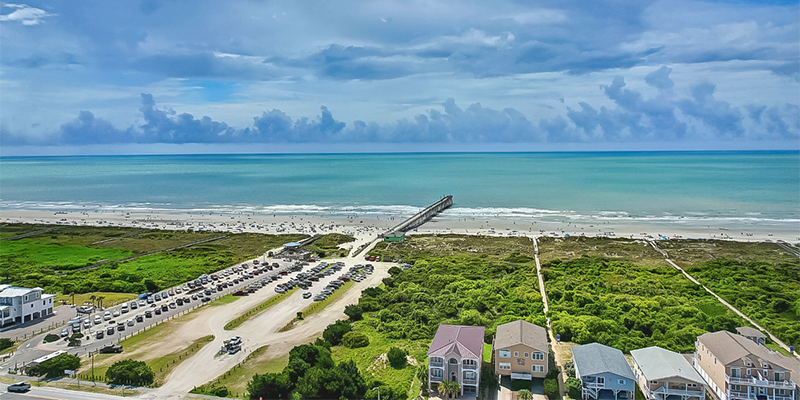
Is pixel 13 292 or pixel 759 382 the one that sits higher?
pixel 759 382

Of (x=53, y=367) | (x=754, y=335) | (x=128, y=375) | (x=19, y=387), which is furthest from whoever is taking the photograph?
(x=754, y=335)

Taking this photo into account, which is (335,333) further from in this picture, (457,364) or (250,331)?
(457,364)

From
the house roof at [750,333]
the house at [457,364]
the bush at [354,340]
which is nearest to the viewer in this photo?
the house at [457,364]

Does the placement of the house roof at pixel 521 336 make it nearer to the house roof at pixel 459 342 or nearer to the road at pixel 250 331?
the house roof at pixel 459 342

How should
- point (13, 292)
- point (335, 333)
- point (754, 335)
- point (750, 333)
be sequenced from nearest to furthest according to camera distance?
1. point (754, 335)
2. point (750, 333)
3. point (335, 333)
4. point (13, 292)

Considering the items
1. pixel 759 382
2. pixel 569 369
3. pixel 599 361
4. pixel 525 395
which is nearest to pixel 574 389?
pixel 599 361

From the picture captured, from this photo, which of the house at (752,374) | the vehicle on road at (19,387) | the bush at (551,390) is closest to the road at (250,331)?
the vehicle on road at (19,387)
